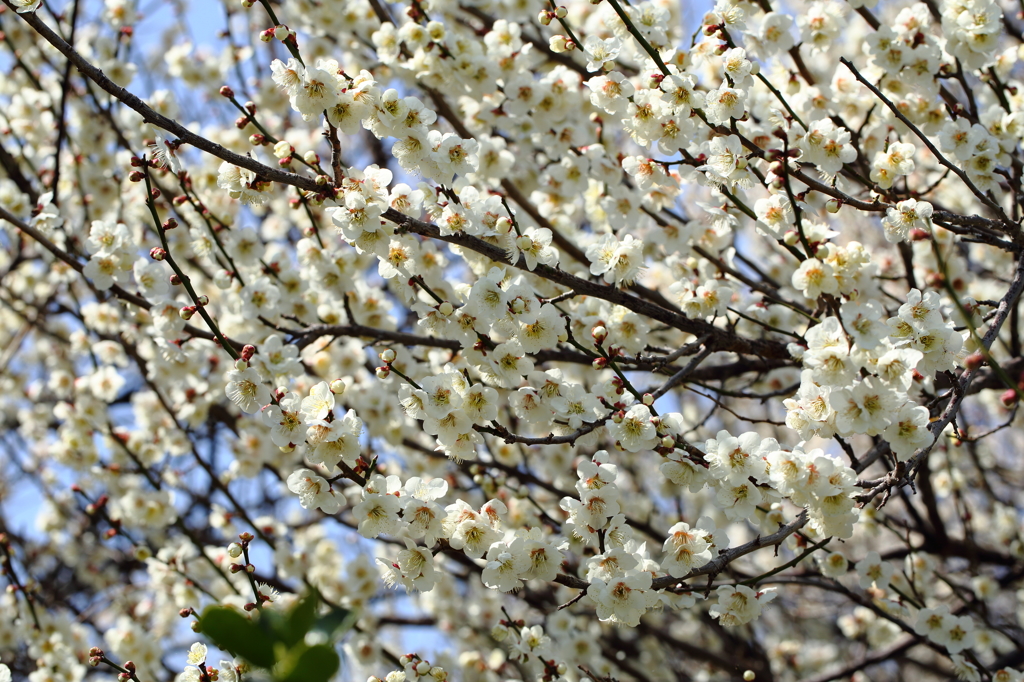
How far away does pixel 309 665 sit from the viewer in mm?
1039

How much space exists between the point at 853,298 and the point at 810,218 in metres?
0.60

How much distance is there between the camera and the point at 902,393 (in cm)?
221

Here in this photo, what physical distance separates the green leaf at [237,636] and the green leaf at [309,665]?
0.08 feet

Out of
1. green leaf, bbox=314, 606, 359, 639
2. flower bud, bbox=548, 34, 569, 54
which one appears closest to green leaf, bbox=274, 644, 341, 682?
green leaf, bbox=314, 606, 359, 639

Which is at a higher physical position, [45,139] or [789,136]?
[45,139]

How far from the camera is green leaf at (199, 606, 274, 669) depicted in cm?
Result: 103

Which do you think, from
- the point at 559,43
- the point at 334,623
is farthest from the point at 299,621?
the point at 559,43

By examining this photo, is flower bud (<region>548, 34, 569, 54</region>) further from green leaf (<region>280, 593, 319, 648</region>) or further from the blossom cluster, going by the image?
green leaf (<region>280, 593, 319, 648</region>)

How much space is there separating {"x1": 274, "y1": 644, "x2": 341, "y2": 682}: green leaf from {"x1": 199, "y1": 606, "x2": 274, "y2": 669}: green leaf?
26 millimetres

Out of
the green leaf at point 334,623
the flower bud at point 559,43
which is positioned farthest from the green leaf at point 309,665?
the flower bud at point 559,43

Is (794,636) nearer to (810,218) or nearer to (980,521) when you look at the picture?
(980,521)

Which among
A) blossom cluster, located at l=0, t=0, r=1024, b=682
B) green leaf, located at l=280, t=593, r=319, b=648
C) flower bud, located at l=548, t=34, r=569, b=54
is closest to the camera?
green leaf, located at l=280, t=593, r=319, b=648

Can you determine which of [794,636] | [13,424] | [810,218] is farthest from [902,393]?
[13,424]

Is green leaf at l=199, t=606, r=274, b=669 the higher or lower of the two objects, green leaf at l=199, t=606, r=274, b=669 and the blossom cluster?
the lower
